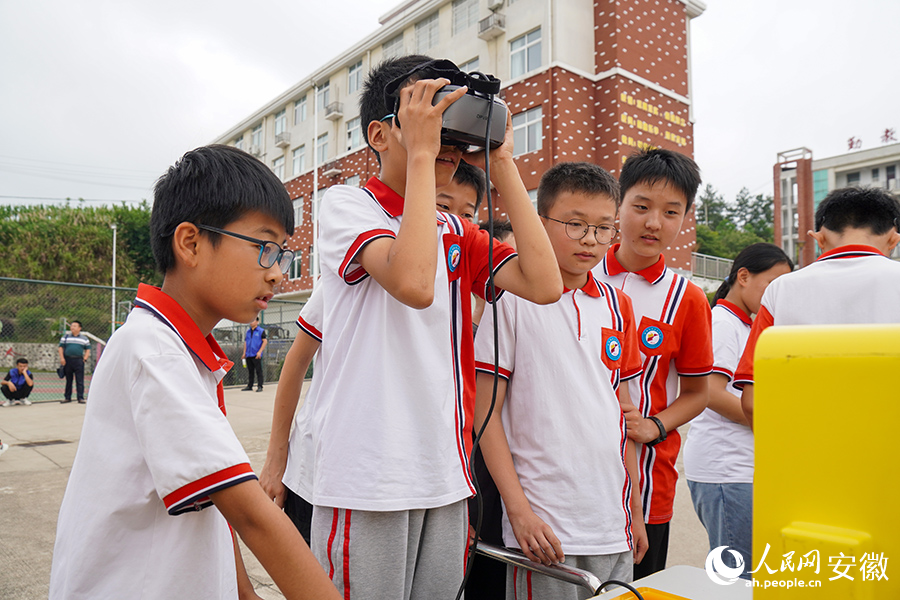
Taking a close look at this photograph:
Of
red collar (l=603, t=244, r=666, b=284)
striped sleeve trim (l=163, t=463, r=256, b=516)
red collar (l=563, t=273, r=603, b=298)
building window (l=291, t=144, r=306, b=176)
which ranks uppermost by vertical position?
building window (l=291, t=144, r=306, b=176)

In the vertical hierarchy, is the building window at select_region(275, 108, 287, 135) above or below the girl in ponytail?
above

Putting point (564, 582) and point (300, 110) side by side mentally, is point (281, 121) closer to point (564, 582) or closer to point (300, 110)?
point (300, 110)

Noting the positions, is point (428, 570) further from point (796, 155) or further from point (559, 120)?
point (796, 155)

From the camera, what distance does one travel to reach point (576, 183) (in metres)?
1.74

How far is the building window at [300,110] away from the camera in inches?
963

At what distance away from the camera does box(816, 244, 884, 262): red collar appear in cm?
206

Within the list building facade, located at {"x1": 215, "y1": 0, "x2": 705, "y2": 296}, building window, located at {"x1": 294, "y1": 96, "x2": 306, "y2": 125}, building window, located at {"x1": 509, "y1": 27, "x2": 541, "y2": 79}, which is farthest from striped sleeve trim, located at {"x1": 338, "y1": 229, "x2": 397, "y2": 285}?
building window, located at {"x1": 294, "y1": 96, "x2": 306, "y2": 125}

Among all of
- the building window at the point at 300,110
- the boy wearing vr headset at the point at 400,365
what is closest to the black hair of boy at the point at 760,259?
the boy wearing vr headset at the point at 400,365

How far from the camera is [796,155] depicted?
618 inches

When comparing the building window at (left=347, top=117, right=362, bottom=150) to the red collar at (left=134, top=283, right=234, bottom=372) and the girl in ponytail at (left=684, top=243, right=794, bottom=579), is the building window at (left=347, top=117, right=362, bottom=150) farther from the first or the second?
the red collar at (left=134, top=283, right=234, bottom=372)

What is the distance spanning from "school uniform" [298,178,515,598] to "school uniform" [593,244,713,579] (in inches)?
30.8

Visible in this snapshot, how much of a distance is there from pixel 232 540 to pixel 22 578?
2412mm

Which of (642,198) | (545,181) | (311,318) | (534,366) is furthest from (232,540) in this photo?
(642,198)

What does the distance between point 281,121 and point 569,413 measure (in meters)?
26.5
